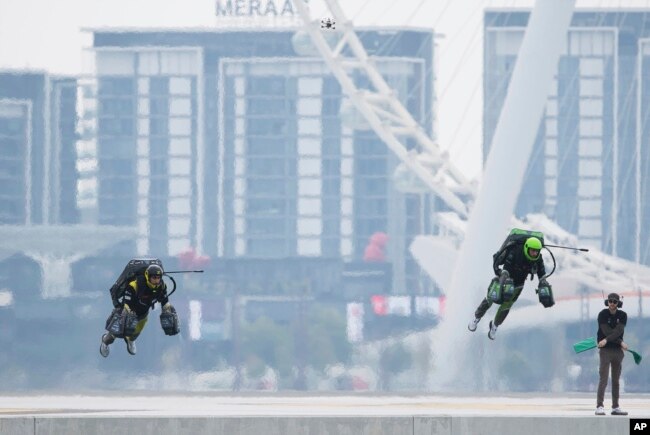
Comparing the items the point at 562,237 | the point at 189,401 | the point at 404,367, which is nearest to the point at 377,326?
the point at 562,237

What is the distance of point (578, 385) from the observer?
15688 cm

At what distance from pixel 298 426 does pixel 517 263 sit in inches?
224

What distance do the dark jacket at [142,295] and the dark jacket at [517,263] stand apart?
544 centimetres

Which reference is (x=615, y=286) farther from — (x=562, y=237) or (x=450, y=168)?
(x=450, y=168)

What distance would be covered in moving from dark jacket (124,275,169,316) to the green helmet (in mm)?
5864

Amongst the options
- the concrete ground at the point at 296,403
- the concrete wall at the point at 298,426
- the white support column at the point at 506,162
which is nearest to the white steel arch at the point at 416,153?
the white support column at the point at 506,162

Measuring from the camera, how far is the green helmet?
31797 millimetres

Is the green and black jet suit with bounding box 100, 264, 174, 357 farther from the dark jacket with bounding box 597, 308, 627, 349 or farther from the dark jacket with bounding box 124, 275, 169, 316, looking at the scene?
the dark jacket with bounding box 597, 308, 627, 349

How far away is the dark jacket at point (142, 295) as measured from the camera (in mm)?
32031

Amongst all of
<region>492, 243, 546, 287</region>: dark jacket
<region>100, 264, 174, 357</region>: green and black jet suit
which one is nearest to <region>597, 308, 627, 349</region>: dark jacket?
<region>492, 243, 546, 287</region>: dark jacket

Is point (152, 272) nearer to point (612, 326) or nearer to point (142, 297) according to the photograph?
point (142, 297)

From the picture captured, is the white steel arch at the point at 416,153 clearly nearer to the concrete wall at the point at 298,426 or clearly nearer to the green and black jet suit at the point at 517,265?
the green and black jet suit at the point at 517,265

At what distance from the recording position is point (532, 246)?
31.8 metres

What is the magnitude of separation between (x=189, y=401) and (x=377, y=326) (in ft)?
483
